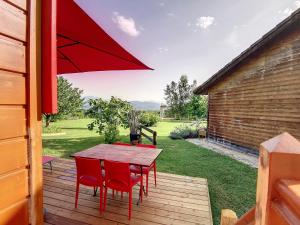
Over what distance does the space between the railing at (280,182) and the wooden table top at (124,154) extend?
2690mm

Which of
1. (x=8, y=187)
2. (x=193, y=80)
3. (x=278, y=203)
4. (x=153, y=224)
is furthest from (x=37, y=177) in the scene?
(x=193, y=80)

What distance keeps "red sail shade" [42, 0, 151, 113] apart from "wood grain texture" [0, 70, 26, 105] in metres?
0.15

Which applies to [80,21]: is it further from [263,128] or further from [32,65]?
[263,128]

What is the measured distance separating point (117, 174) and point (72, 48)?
2.26 m

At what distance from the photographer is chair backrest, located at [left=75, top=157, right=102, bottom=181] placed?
3.16 meters

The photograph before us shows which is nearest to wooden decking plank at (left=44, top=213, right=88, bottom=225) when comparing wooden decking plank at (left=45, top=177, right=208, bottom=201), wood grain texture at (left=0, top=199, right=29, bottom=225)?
wooden decking plank at (left=45, top=177, right=208, bottom=201)

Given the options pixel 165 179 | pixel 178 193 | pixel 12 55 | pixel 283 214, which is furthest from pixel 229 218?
pixel 165 179

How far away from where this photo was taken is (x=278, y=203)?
0.56 m

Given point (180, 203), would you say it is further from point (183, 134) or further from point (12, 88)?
point (183, 134)

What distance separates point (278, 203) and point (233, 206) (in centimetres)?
388

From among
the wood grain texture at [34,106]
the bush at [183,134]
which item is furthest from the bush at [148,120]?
the wood grain texture at [34,106]

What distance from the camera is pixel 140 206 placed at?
11.6 feet

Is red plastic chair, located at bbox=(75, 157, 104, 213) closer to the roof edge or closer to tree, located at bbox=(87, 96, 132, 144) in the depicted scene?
tree, located at bbox=(87, 96, 132, 144)

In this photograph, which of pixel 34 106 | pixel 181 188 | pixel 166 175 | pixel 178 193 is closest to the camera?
pixel 34 106
